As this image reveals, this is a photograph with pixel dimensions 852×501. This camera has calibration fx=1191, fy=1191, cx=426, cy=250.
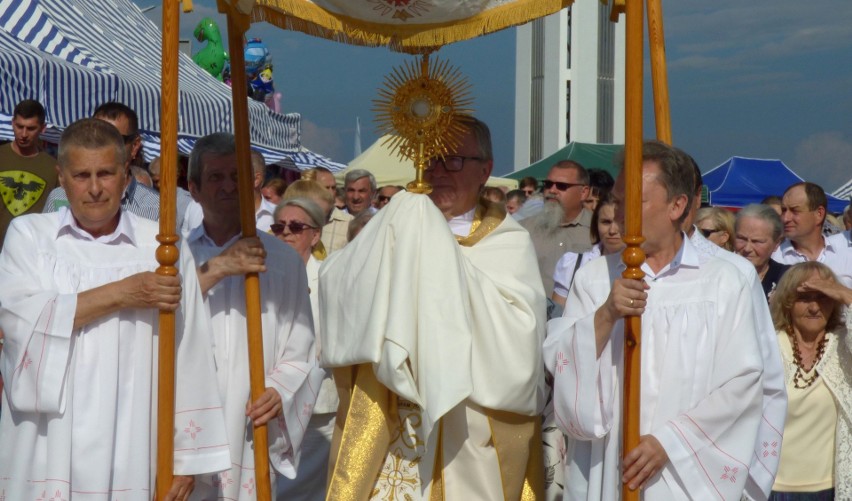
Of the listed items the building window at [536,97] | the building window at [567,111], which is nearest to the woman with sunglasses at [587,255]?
the building window at [567,111]

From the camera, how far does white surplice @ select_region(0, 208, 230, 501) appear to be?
4.25 m

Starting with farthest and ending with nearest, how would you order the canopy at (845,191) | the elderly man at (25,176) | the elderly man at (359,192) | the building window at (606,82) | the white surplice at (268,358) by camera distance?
the building window at (606,82)
the canopy at (845,191)
the elderly man at (359,192)
the elderly man at (25,176)
the white surplice at (268,358)

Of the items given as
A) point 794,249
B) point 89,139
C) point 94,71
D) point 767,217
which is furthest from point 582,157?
point 89,139

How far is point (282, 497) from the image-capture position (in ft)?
22.2

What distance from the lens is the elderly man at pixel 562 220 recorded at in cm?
762

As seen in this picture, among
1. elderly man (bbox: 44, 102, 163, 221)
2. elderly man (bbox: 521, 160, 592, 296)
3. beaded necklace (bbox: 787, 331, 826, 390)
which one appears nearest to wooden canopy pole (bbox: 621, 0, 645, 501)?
beaded necklace (bbox: 787, 331, 826, 390)

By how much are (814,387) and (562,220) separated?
2237 mm

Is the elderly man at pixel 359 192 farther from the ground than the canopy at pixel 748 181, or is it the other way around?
the canopy at pixel 748 181

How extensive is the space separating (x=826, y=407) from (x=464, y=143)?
255 cm

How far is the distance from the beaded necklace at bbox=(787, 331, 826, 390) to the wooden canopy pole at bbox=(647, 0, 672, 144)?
5.98 feet

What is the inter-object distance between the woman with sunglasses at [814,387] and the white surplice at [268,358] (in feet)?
8.23

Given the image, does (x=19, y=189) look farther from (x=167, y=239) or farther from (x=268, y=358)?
(x=167, y=239)

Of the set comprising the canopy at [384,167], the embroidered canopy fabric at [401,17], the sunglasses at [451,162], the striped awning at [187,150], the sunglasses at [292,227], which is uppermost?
the canopy at [384,167]

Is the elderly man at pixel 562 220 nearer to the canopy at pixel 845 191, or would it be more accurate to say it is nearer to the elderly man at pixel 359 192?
the elderly man at pixel 359 192
